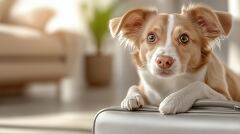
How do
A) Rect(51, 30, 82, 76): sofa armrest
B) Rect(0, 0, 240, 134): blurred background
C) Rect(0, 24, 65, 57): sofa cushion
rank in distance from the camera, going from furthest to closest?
1. Rect(51, 30, 82, 76): sofa armrest
2. Rect(0, 24, 65, 57): sofa cushion
3. Rect(0, 0, 240, 134): blurred background

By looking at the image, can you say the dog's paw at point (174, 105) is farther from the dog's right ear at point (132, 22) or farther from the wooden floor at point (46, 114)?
the wooden floor at point (46, 114)

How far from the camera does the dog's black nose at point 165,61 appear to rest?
1071 millimetres

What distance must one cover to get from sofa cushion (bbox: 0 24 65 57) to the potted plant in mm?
1207

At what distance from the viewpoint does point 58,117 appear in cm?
261

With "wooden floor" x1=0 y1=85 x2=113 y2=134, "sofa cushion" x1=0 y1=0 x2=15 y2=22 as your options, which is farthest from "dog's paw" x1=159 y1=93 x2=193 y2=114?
"sofa cushion" x1=0 y1=0 x2=15 y2=22

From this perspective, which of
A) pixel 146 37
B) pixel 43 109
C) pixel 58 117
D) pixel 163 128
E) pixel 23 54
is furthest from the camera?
pixel 23 54

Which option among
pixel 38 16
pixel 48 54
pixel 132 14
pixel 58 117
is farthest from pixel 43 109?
pixel 132 14

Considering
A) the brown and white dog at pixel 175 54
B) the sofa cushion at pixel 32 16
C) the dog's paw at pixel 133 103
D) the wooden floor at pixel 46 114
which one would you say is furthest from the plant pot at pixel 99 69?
the dog's paw at pixel 133 103

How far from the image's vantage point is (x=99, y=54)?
4.85m

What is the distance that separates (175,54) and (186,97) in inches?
4.0

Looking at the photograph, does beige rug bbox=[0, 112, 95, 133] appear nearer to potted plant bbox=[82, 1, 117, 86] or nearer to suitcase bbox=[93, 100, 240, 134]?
suitcase bbox=[93, 100, 240, 134]

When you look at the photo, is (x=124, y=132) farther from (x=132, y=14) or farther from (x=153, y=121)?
(x=132, y=14)

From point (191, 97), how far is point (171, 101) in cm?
6

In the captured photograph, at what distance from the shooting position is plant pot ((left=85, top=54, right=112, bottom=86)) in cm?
481
